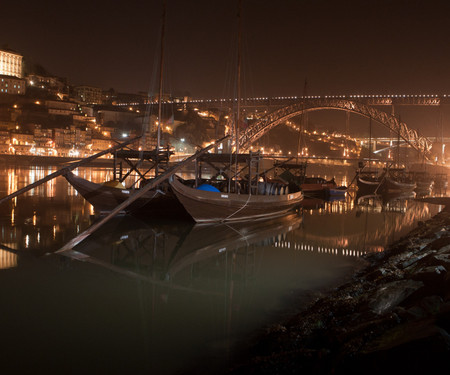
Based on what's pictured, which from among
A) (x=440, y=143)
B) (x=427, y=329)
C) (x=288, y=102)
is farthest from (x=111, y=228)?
(x=440, y=143)

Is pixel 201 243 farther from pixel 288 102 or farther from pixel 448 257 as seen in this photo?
pixel 288 102

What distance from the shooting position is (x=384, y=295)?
493 cm

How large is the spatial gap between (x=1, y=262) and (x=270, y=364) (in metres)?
6.16

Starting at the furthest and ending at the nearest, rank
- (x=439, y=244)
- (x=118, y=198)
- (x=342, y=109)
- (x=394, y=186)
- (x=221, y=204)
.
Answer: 1. (x=342, y=109)
2. (x=394, y=186)
3. (x=118, y=198)
4. (x=221, y=204)
5. (x=439, y=244)

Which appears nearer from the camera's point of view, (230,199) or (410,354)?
(410,354)

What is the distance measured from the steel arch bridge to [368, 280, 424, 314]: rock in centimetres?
4252

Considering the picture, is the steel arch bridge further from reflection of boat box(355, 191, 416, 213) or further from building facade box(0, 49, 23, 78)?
building facade box(0, 49, 23, 78)

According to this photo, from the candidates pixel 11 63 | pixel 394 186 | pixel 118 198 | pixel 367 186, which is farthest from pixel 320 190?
pixel 11 63

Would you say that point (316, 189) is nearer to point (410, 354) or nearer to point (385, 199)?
point (385, 199)

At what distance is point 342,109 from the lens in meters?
48.3

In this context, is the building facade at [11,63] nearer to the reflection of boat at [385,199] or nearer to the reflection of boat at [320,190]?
the reflection of boat at [320,190]

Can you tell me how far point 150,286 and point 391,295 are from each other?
12.4ft

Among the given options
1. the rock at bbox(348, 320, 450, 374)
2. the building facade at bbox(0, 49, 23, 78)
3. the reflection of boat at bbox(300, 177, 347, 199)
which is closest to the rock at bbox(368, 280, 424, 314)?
the rock at bbox(348, 320, 450, 374)

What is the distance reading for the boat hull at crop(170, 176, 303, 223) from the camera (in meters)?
12.0
